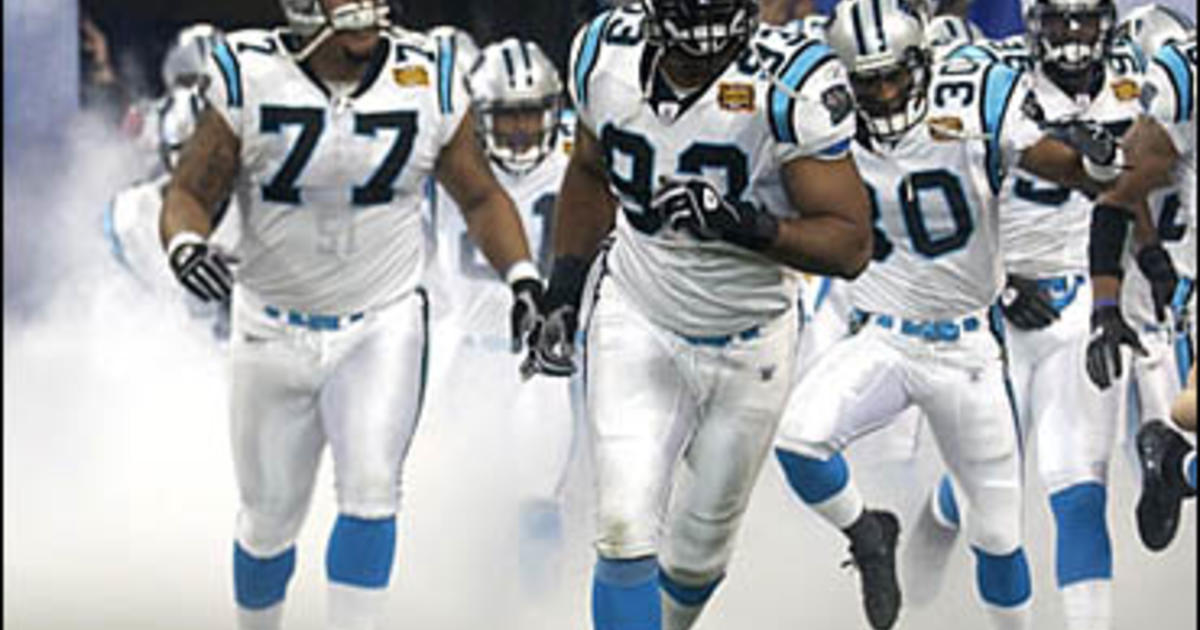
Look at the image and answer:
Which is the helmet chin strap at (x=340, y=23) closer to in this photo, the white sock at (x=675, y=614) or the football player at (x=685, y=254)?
the football player at (x=685, y=254)

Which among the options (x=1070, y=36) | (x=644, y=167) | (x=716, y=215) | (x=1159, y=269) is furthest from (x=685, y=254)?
(x=1159, y=269)

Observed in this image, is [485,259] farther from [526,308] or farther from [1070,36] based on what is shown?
[1070,36]

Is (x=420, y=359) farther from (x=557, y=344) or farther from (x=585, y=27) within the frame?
(x=585, y=27)

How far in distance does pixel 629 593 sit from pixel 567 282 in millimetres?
475

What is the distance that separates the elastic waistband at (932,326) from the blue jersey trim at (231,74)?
3.63ft

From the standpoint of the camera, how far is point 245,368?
13.7 feet

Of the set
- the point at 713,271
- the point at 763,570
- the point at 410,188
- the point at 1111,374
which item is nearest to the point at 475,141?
the point at 410,188

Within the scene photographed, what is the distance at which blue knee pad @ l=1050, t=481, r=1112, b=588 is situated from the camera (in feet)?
14.6

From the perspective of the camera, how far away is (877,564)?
4.42 metres

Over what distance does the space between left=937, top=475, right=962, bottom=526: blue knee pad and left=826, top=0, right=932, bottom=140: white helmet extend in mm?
585

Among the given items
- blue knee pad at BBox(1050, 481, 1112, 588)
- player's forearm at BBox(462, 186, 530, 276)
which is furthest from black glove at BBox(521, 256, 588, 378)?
blue knee pad at BBox(1050, 481, 1112, 588)

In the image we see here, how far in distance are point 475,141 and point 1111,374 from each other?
113 centimetres

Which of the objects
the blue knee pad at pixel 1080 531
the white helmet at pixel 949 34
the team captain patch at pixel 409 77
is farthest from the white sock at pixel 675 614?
the white helmet at pixel 949 34

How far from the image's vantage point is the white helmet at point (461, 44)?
421 centimetres
